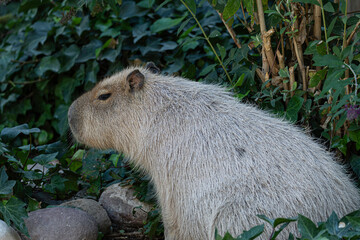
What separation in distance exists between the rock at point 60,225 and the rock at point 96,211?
32cm

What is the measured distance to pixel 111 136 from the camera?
146 inches

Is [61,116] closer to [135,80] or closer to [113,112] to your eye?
[113,112]

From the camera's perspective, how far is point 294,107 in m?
3.79

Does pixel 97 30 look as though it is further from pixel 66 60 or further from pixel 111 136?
pixel 111 136

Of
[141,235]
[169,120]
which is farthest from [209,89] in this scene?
[141,235]

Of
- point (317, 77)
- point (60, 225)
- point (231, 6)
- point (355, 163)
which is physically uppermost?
point (231, 6)

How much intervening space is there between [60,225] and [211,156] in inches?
49.5

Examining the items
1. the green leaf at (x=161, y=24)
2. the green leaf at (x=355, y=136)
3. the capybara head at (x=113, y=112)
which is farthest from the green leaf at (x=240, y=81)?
the green leaf at (x=161, y=24)

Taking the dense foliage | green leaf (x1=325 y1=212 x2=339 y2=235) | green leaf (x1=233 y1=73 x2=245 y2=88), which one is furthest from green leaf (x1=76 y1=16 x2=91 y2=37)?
green leaf (x1=325 y1=212 x2=339 y2=235)

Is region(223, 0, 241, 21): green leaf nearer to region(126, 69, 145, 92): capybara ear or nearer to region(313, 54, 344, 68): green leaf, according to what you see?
region(313, 54, 344, 68): green leaf

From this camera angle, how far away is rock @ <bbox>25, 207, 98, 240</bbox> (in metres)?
3.43

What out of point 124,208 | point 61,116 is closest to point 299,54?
point 124,208

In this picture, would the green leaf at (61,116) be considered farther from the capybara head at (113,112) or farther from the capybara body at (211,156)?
the capybara body at (211,156)

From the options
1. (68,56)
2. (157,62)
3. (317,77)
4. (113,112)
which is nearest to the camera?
(317,77)
